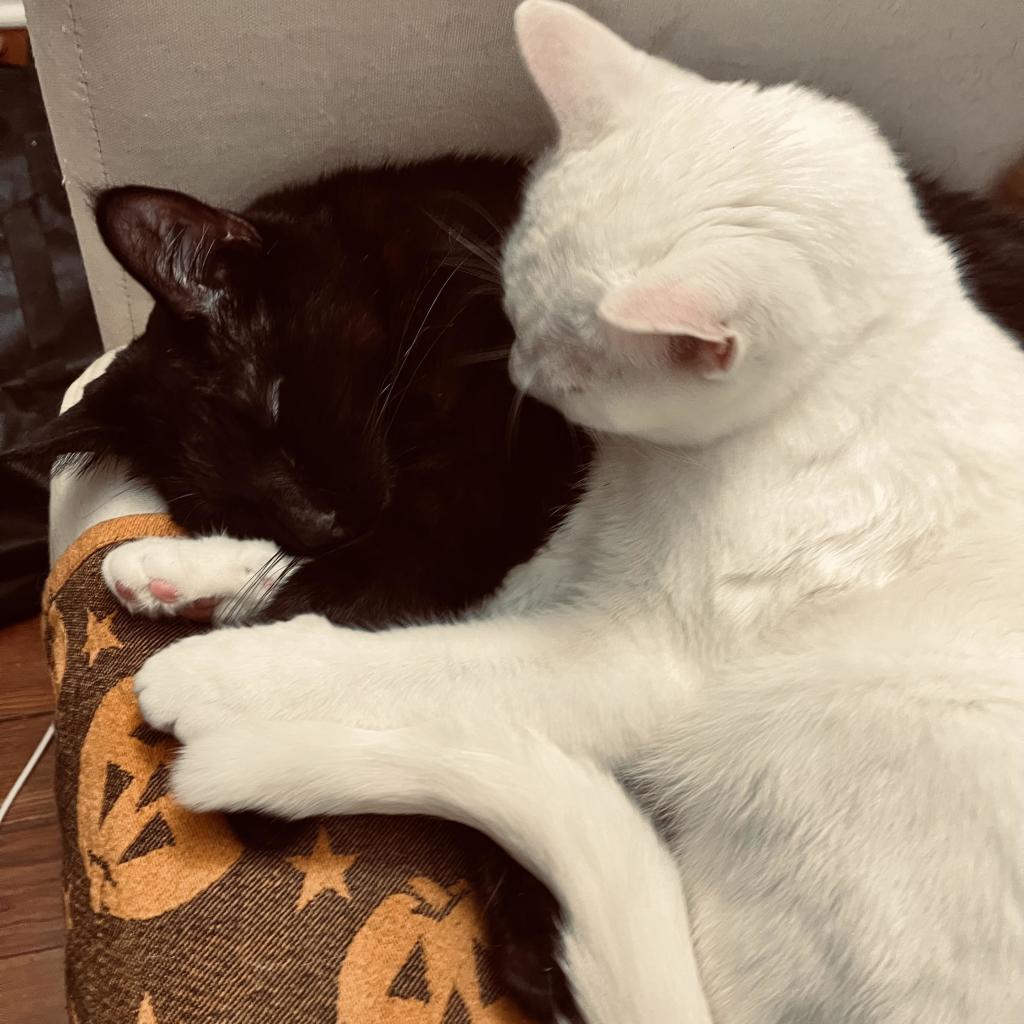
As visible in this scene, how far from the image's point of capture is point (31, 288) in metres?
1.59

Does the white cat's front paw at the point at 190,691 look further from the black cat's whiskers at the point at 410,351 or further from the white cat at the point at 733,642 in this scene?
the black cat's whiskers at the point at 410,351

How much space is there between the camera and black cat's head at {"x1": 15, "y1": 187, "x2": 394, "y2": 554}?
0.90 m

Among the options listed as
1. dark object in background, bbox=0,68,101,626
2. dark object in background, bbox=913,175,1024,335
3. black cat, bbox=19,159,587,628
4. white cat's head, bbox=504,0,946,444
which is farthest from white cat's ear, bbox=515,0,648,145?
dark object in background, bbox=0,68,101,626

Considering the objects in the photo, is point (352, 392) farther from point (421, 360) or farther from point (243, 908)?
point (243, 908)

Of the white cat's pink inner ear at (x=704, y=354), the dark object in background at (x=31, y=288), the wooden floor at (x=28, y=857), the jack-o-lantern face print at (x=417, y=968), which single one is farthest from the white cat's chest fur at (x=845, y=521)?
the dark object in background at (x=31, y=288)

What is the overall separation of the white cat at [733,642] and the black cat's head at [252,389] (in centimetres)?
17

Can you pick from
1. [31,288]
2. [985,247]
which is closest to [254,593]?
[985,247]

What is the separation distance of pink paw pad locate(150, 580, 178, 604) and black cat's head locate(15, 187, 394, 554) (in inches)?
4.1

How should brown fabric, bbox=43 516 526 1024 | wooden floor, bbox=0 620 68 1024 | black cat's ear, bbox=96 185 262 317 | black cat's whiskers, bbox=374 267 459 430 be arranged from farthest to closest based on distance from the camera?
wooden floor, bbox=0 620 68 1024
black cat's whiskers, bbox=374 267 459 430
black cat's ear, bbox=96 185 262 317
brown fabric, bbox=43 516 526 1024

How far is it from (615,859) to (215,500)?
0.57 m

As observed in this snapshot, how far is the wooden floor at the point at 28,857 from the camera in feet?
3.94

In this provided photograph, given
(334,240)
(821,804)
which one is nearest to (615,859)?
(821,804)

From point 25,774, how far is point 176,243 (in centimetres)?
99

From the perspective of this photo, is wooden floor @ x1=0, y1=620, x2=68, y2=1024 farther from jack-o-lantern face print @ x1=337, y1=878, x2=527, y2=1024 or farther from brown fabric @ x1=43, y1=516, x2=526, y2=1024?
jack-o-lantern face print @ x1=337, y1=878, x2=527, y2=1024
